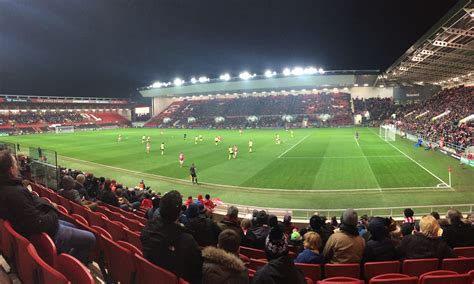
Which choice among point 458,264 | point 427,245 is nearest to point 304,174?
point 427,245

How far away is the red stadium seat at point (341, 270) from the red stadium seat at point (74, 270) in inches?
144

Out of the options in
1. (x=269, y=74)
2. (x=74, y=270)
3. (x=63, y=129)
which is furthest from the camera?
(x=269, y=74)

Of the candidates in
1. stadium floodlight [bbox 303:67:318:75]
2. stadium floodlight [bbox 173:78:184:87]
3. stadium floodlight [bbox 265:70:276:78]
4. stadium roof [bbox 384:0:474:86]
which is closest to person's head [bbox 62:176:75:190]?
stadium roof [bbox 384:0:474:86]

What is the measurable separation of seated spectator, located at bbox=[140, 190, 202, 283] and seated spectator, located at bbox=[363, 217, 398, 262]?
3.26 metres

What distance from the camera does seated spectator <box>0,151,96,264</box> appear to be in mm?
4227

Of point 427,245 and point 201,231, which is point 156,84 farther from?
point 427,245

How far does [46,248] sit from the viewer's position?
3906mm

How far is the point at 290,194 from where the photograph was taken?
2022cm

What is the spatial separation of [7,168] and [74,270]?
2.48 meters

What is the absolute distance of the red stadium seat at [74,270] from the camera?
2.94 meters

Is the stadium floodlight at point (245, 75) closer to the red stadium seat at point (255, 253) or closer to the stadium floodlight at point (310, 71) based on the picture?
the stadium floodlight at point (310, 71)

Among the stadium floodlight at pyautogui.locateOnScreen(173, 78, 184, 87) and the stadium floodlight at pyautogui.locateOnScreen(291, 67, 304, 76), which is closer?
the stadium floodlight at pyautogui.locateOnScreen(291, 67, 304, 76)

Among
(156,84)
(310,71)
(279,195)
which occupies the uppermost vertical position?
(156,84)

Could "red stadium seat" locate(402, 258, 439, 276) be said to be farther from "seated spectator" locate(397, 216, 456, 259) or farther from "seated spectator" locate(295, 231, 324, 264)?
"seated spectator" locate(295, 231, 324, 264)
